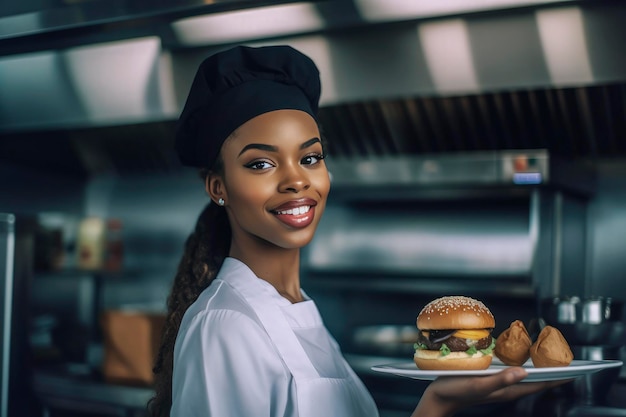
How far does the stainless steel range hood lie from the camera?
2.20 metres

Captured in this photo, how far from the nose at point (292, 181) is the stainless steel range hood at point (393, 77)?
0.70 m

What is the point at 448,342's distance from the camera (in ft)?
4.16

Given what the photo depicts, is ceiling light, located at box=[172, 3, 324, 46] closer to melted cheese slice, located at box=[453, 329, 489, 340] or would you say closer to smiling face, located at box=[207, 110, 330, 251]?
smiling face, located at box=[207, 110, 330, 251]

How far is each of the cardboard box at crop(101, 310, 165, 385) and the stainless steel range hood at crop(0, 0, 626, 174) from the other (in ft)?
2.63

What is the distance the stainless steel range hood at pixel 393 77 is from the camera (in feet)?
7.20

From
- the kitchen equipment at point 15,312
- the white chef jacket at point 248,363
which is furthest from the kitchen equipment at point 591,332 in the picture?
the kitchen equipment at point 15,312

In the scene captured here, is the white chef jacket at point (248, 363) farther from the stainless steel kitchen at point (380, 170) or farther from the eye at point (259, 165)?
the stainless steel kitchen at point (380, 170)

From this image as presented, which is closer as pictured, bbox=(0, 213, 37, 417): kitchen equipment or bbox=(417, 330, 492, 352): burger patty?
bbox=(417, 330, 492, 352): burger patty

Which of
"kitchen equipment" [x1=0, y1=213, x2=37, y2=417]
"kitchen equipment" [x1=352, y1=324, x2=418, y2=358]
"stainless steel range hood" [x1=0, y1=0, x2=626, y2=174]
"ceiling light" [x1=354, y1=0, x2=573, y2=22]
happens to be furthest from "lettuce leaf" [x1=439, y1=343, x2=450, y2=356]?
"kitchen equipment" [x1=0, y1=213, x2=37, y2=417]

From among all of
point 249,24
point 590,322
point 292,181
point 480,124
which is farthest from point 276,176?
point 480,124

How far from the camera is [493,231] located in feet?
9.12

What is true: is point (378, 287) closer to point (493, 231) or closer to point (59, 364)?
point (493, 231)

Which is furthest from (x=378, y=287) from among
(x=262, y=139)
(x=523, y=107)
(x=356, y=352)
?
(x=262, y=139)

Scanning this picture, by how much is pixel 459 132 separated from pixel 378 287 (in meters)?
0.64
